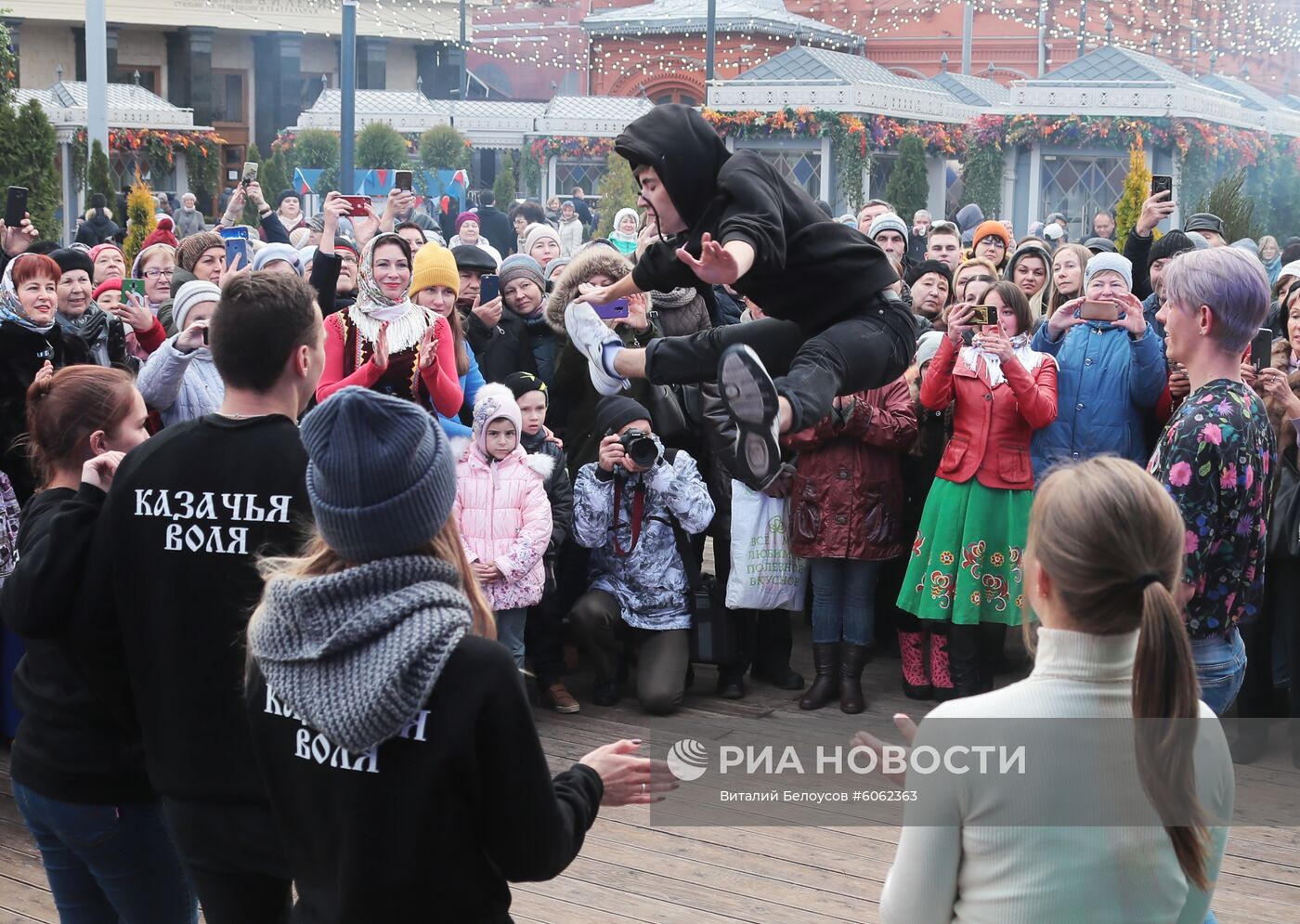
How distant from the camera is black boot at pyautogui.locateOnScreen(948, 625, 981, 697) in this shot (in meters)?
6.39

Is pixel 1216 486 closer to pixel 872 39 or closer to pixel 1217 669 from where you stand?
pixel 1217 669

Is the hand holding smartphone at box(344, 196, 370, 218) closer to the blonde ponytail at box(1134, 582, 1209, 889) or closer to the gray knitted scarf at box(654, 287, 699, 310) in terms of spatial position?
the gray knitted scarf at box(654, 287, 699, 310)

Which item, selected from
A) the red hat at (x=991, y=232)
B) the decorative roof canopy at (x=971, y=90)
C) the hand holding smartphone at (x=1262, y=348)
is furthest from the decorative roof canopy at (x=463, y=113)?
the hand holding smartphone at (x=1262, y=348)

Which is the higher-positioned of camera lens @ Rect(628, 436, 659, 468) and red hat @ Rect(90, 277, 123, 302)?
red hat @ Rect(90, 277, 123, 302)

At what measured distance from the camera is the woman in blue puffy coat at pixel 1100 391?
20.1 ft

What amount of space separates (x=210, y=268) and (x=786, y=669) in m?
3.58

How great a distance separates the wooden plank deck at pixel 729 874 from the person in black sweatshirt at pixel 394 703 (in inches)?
90.6

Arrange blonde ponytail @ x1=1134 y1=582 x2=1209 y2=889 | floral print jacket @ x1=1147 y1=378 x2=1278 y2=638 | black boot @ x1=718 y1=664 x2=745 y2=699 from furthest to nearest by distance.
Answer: black boot @ x1=718 y1=664 x2=745 y2=699 < floral print jacket @ x1=1147 y1=378 x2=1278 y2=638 < blonde ponytail @ x1=1134 y1=582 x2=1209 y2=889

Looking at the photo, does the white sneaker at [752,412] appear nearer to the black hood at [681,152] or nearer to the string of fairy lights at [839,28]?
the black hood at [681,152]

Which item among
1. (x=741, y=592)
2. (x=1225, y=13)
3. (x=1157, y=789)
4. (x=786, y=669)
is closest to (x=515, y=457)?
(x=741, y=592)

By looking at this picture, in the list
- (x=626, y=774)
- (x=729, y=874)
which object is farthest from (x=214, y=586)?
(x=729, y=874)

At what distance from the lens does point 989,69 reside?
3916 centimetres

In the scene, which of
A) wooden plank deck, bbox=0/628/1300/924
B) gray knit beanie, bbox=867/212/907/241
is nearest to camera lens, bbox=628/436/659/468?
wooden plank deck, bbox=0/628/1300/924

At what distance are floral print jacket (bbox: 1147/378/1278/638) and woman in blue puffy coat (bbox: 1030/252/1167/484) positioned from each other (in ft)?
7.02
